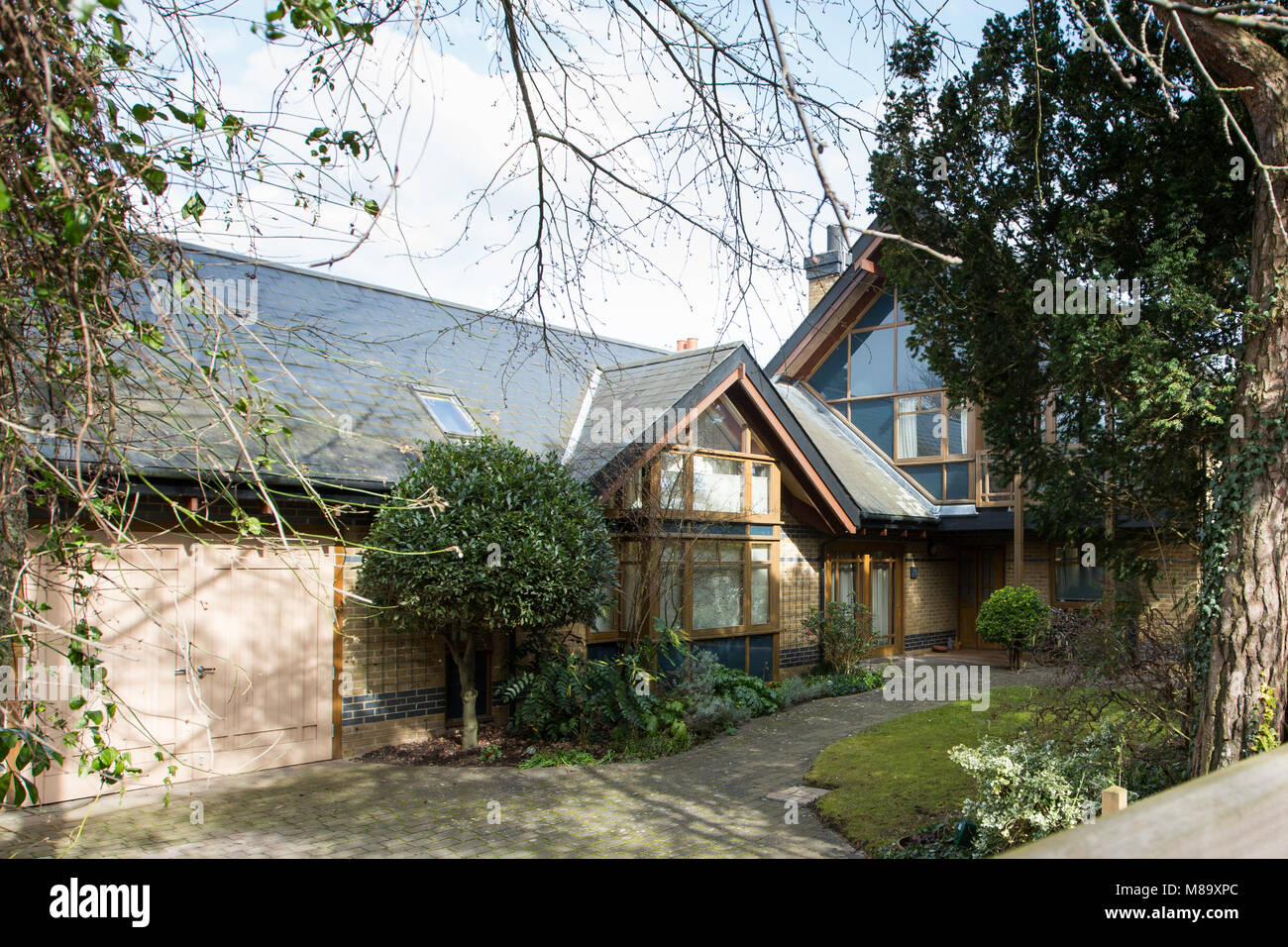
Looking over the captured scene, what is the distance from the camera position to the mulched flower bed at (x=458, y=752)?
9.62m

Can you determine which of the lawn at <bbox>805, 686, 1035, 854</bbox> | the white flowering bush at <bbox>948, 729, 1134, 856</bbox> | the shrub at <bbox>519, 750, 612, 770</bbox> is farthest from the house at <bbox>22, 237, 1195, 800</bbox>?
the lawn at <bbox>805, 686, 1035, 854</bbox>

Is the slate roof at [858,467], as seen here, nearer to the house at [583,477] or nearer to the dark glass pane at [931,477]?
the house at [583,477]

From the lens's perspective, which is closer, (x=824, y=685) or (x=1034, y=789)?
(x=1034, y=789)

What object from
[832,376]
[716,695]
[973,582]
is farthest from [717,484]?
[973,582]

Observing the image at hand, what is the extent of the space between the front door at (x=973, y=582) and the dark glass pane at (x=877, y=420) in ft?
10.1

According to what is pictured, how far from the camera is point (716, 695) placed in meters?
11.8

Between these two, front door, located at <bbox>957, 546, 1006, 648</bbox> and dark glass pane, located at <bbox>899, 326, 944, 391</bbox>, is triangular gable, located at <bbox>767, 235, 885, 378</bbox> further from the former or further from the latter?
front door, located at <bbox>957, 546, 1006, 648</bbox>

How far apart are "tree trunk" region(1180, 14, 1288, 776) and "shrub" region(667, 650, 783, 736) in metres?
6.23

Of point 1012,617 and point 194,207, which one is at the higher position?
point 194,207

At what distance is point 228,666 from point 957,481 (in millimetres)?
14107

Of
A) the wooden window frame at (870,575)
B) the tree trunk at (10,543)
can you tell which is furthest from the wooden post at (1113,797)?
the wooden window frame at (870,575)
